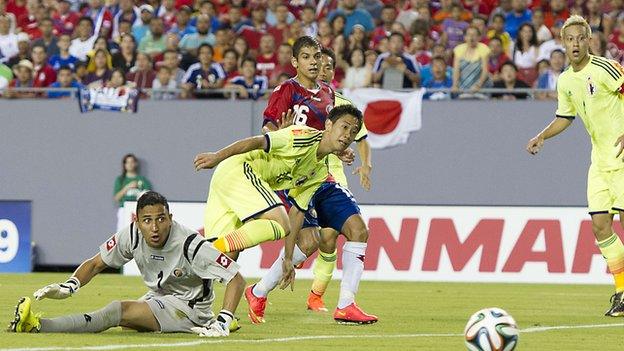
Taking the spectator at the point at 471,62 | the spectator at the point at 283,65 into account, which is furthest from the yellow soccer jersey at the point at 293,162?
the spectator at the point at 283,65

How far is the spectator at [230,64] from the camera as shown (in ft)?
68.9

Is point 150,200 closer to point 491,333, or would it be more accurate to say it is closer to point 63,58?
point 491,333

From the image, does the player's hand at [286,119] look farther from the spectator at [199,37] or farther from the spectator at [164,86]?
the spectator at [199,37]

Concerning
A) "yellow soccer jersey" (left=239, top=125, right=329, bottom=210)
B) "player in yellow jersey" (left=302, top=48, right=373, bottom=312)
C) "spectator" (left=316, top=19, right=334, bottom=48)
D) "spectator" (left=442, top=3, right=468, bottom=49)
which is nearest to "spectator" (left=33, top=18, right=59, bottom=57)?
"spectator" (left=316, top=19, right=334, bottom=48)

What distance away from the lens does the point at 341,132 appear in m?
10.3

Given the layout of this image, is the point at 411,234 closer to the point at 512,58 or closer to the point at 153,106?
the point at 512,58

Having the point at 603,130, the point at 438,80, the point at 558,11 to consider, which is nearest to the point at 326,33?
the point at 438,80

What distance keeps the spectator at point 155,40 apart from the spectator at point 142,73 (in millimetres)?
819

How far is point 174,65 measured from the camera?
2128 cm

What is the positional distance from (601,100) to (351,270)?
9.54 ft

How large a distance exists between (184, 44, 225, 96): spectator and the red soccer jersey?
921cm

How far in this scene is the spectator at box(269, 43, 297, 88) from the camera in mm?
20594

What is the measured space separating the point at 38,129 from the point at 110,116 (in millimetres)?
1176

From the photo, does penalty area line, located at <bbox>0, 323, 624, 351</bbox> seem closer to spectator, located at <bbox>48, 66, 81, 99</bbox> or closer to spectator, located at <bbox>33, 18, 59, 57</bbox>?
spectator, located at <bbox>48, 66, 81, 99</bbox>
